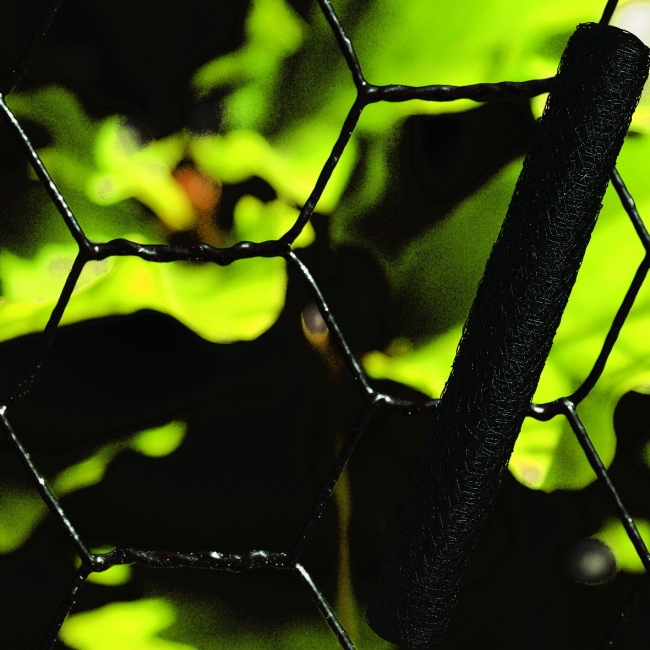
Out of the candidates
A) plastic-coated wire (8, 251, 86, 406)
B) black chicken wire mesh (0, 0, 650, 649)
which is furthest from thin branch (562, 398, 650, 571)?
plastic-coated wire (8, 251, 86, 406)

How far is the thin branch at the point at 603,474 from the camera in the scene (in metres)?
0.15

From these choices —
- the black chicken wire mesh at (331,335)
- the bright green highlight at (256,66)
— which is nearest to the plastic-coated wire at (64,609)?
the black chicken wire mesh at (331,335)

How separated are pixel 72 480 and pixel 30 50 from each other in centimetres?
9

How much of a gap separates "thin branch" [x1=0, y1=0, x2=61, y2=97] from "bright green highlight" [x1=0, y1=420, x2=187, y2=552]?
2.9 inches

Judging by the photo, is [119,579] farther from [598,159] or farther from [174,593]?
[598,159]

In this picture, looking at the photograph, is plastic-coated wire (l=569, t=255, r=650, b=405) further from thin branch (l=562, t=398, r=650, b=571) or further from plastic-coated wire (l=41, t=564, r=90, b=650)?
plastic-coated wire (l=41, t=564, r=90, b=650)

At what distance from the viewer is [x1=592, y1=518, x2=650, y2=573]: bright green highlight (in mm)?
158

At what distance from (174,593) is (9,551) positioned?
0.12ft

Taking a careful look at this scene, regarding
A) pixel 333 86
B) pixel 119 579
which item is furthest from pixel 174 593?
pixel 333 86

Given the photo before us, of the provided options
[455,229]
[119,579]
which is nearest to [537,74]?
[455,229]

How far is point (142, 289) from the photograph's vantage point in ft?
0.49

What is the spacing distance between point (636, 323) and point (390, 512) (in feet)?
0.22

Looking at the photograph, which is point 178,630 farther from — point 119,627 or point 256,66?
point 256,66

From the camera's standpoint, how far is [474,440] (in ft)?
0.39
